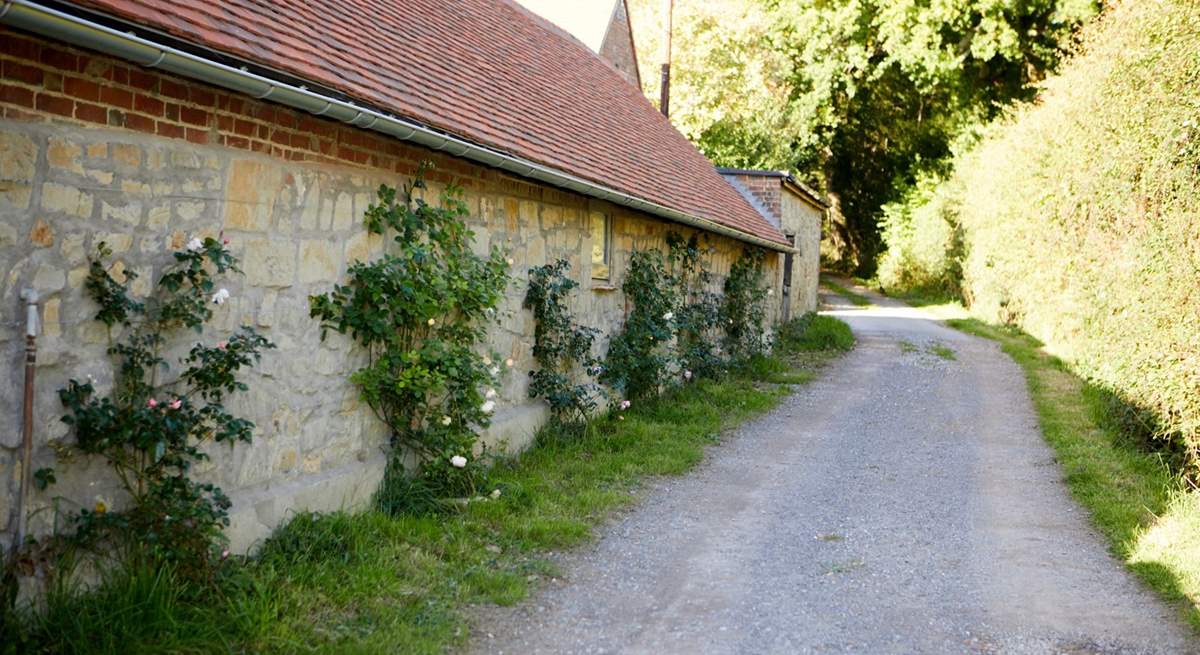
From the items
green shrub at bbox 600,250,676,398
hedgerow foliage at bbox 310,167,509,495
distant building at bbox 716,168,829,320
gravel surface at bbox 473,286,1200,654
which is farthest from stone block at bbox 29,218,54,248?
distant building at bbox 716,168,829,320

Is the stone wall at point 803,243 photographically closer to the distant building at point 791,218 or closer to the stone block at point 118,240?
the distant building at point 791,218

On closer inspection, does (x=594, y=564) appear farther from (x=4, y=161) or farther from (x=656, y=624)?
(x=4, y=161)

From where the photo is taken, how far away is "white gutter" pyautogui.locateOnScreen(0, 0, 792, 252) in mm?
3371

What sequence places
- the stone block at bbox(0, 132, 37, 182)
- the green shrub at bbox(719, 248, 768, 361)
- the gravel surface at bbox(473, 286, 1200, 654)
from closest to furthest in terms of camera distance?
1. the stone block at bbox(0, 132, 37, 182)
2. the gravel surface at bbox(473, 286, 1200, 654)
3. the green shrub at bbox(719, 248, 768, 361)

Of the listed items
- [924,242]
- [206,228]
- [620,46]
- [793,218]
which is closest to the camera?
[206,228]

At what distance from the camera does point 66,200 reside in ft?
12.7

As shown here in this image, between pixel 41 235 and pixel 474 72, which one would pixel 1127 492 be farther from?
pixel 41 235

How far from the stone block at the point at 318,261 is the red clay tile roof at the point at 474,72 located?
885mm

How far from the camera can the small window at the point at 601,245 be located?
9.65 meters

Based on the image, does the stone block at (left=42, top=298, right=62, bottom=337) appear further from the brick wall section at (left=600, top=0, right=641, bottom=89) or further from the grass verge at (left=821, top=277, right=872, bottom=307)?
the grass verge at (left=821, top=277, right=872, bottom=307)

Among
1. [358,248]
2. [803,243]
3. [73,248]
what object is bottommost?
[73,248]

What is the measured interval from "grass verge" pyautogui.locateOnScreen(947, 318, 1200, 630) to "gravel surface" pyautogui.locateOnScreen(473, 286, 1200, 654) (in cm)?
15

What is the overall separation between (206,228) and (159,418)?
1017 millimetres

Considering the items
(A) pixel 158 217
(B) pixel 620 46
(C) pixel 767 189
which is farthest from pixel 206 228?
(B) pixel 620 46
